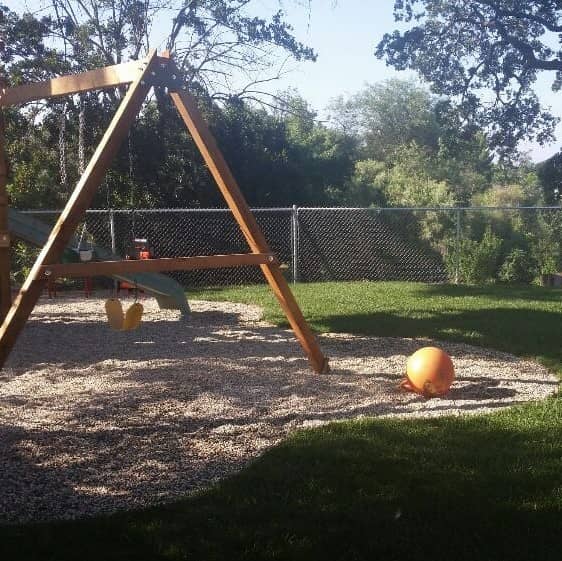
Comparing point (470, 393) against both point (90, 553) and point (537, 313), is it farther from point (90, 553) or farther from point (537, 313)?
point (537, 313)

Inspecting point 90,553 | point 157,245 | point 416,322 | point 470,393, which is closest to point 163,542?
point 90,553

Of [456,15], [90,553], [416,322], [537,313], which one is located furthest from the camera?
[456,15]

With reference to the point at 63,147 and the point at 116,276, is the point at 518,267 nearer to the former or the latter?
the point at 116,276

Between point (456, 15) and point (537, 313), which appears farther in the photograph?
point (456, 15)

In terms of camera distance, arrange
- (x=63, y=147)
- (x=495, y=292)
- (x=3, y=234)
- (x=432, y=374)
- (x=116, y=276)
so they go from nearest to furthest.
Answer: (x=432, y=374) → (x=3, y=234) → (x=116, y=276) → (x=495, y=292) → (x=63, y=147)

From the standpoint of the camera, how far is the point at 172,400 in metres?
5.55

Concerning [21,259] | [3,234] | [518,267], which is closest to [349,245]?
[518,267]

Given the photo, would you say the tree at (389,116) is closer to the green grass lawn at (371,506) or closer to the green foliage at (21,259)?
the green foliage at (21,259)

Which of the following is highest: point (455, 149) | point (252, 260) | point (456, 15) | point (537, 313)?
point (456, 15)

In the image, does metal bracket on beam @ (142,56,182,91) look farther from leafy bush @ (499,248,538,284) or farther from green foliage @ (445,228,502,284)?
leafy bush @ (499,248,538,284)

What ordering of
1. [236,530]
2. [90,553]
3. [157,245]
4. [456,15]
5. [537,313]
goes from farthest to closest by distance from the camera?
[456,15]
[157,245]
[537,313]
[236,530]
[90,553]

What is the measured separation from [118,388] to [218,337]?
2.59m

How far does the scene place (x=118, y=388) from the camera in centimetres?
595

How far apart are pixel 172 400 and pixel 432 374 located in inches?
78.5
